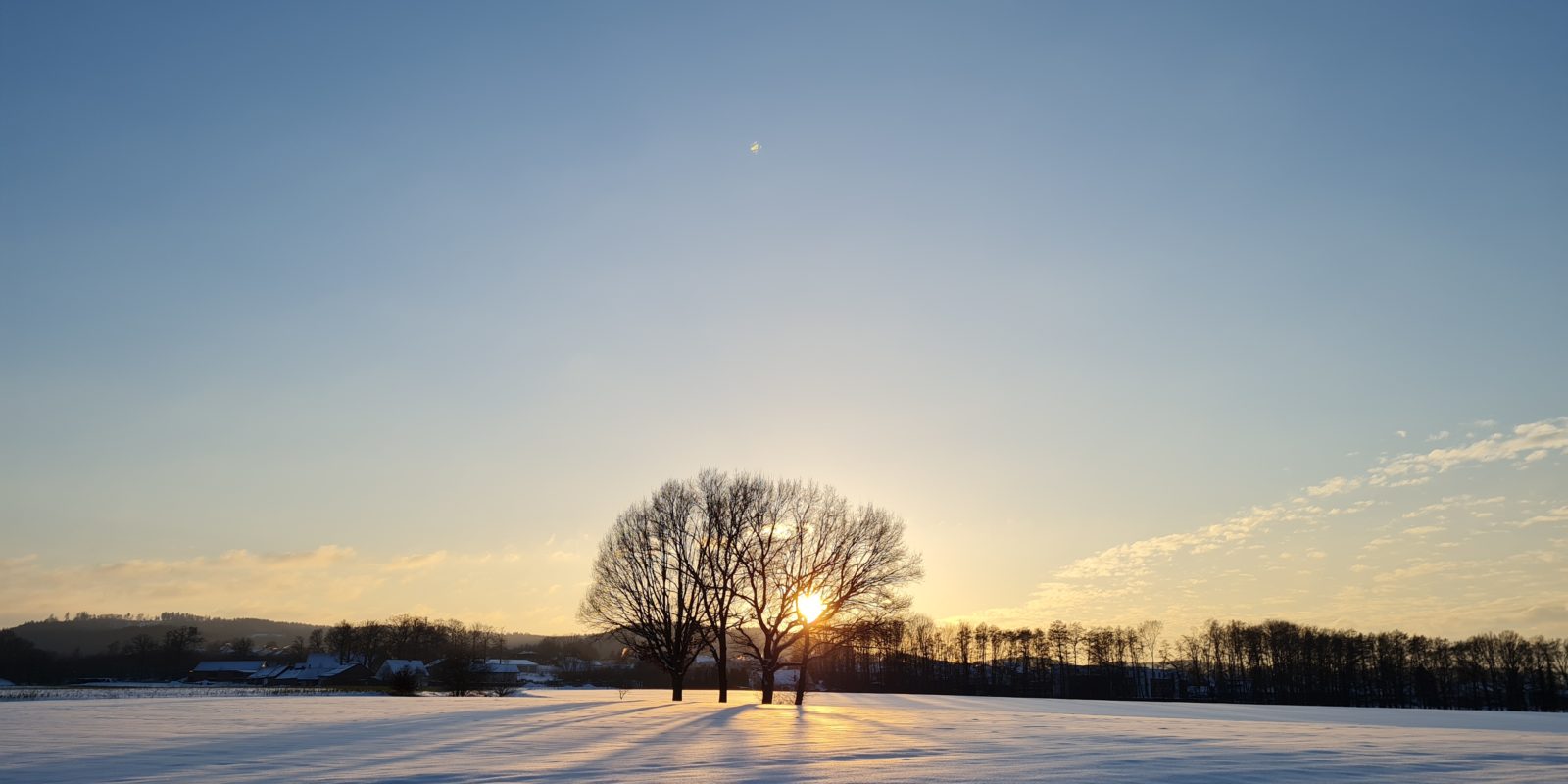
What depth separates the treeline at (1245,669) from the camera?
123m

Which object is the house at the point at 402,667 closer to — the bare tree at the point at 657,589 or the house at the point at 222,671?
the house at the point at 222,671

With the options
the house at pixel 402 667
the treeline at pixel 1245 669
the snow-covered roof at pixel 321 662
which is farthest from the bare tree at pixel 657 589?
the snow-covered roof at pixel 321 662

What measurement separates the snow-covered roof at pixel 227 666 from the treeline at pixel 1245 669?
366 ft

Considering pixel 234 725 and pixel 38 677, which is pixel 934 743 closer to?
pixel 234 725

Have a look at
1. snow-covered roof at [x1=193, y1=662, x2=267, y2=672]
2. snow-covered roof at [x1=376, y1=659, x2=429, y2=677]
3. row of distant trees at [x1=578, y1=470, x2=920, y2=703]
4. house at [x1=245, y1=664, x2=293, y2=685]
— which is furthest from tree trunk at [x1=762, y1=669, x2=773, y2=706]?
snow-covered roof at [x1=193, y1=662, x2=267, y2=672]

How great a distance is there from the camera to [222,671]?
16888 centimetres

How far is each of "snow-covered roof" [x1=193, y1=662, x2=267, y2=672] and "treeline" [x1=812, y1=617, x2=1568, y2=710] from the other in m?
111

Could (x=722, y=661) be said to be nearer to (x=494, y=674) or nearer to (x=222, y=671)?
(x=494, y=674)

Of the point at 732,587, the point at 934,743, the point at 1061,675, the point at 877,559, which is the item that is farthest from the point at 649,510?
the point at 1061,675

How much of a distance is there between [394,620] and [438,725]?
171006 millimetres

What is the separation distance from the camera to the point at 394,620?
602ft

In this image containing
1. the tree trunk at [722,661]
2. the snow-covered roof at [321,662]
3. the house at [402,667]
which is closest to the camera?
the tree trunk at [722,661]

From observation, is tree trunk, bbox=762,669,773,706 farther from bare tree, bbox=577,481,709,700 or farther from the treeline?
the treeline

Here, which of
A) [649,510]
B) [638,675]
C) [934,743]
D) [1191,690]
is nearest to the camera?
[934,743]
